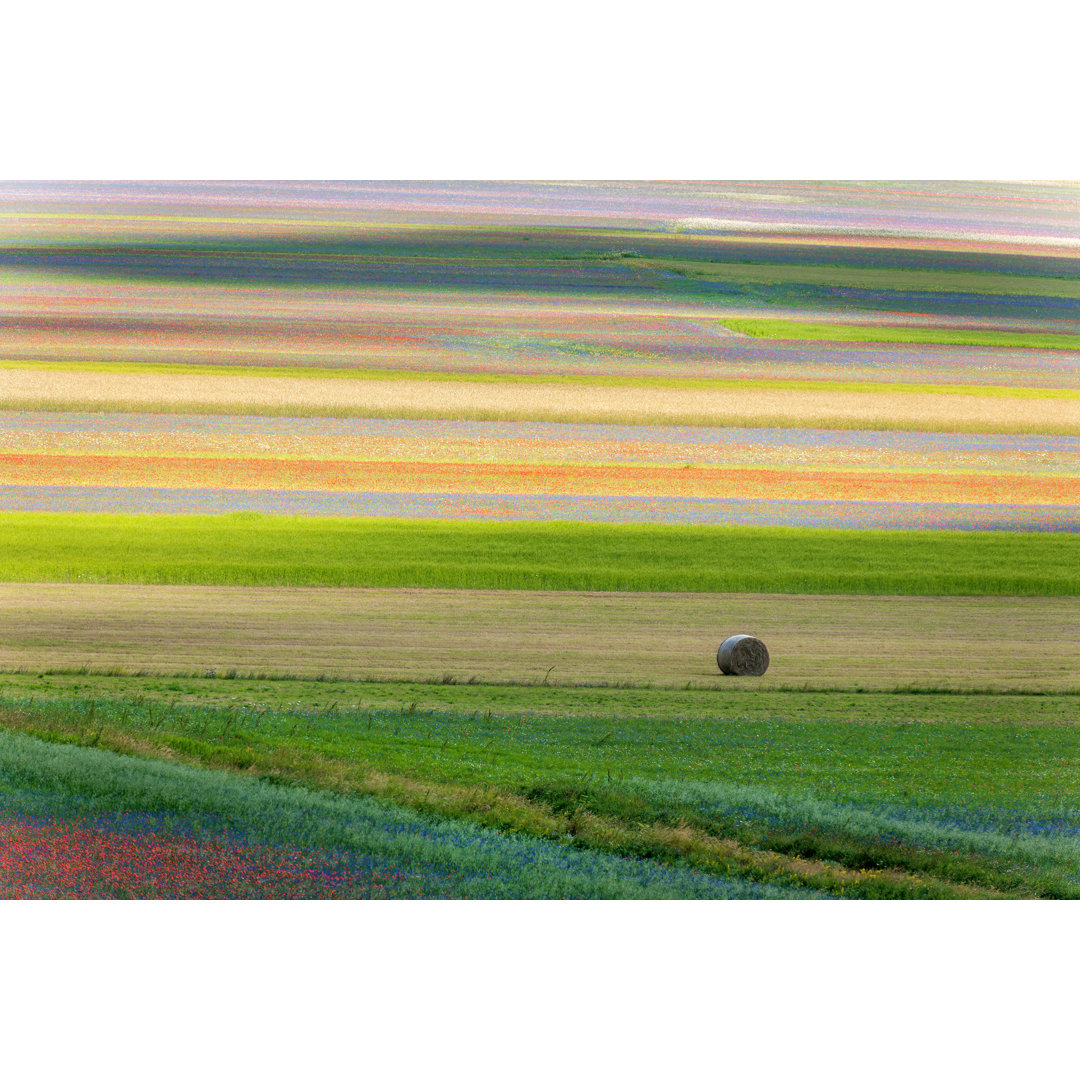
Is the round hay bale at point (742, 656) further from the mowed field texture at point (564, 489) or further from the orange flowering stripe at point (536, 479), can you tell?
the orange flowering stripe at point (536, 479)

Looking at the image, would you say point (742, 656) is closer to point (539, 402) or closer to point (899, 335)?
point (539, 402)

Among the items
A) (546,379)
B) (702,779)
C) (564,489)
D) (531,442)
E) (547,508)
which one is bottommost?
(702,779)

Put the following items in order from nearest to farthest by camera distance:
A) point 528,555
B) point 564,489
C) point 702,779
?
point 702,779
point 528,555
point 564,489

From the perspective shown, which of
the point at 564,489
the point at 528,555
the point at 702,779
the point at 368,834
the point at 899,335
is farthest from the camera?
the point at 899,335

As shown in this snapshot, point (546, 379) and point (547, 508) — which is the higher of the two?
point (546, 379)

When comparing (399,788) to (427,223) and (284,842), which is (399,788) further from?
(427,223)

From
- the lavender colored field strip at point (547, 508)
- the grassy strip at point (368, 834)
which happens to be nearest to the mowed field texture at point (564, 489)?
the lavender colored field strip at point (547, 508)

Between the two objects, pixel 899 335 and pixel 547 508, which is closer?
pixel 547 508

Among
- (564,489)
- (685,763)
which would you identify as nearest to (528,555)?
(564,489)
